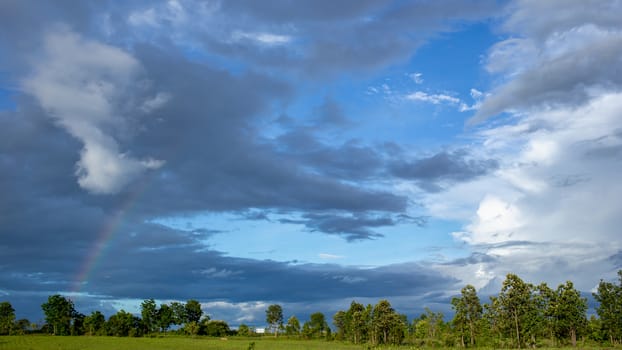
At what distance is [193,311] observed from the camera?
190625mm

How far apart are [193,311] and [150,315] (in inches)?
750

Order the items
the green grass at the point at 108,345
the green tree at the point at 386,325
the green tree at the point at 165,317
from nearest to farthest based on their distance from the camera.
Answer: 1. the green grass at the point at 108,345
2. the green tree at the point at 386,325
3. the green tree at the point at 165,317

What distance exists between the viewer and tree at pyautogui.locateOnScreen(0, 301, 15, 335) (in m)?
157

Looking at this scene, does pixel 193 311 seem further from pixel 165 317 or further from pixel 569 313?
pixel 569 313

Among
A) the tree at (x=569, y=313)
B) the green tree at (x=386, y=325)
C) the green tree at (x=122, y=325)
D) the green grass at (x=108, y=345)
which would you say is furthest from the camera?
the green tree at (x=122, y=325)

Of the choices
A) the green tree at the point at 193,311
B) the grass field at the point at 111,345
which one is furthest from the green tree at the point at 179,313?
the grass field at the point at 111,345

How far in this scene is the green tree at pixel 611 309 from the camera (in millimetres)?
116875

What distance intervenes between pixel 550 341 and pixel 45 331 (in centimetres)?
15848

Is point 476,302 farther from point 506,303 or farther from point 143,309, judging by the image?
point 143,309

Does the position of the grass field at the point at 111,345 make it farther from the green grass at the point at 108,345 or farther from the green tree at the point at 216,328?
the green tree at the point at 216,328

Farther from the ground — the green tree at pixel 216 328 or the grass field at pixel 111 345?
the grass field at pixel 111 345

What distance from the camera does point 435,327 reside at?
5768 inches

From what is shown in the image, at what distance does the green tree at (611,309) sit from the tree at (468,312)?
94.6 feet

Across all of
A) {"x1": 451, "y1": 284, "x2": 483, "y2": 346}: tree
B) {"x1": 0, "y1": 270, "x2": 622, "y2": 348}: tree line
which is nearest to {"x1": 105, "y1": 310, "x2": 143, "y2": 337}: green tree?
{"x1": 0, "y1": 270, "x2": 622, "y2": 348}: tree line
